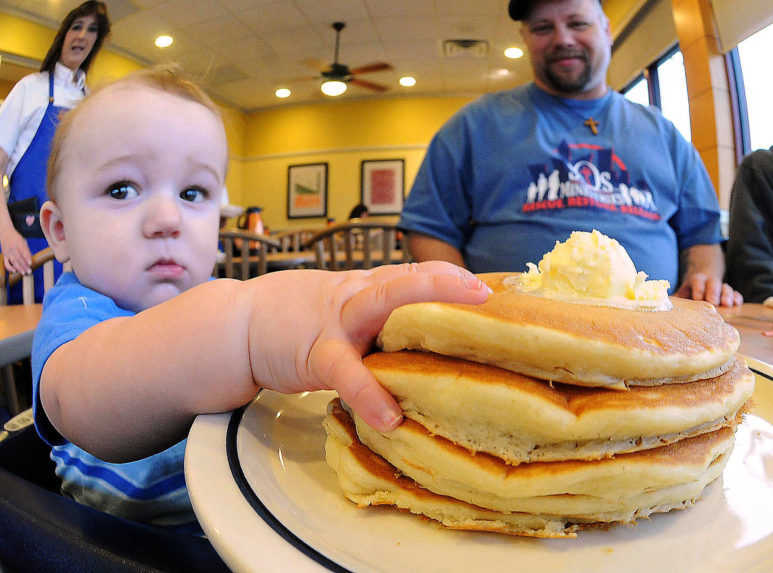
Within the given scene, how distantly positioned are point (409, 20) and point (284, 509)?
675 cm

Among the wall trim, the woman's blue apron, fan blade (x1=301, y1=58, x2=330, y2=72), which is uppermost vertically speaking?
fan blade (x1=301, y1=58, x2=330, y2=72)

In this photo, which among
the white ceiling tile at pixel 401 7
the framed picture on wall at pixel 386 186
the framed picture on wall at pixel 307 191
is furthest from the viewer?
the framed picture on wall at pixel 307 191

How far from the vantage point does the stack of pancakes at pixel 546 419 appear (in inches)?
11.8

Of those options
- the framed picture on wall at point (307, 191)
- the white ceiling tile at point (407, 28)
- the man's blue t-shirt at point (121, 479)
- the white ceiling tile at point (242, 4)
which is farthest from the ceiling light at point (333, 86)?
the man's blue t-shirt at point (121, 479)

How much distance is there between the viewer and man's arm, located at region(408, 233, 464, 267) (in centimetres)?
165

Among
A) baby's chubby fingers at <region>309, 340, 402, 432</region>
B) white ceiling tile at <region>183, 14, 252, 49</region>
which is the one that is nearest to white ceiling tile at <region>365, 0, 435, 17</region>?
white ceiling tile at <region>183, 14, 252, 49</region>

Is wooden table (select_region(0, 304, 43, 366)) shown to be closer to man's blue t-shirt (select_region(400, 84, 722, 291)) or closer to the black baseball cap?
man's blue t-shirt (select_region(400, 84, 722, 291))

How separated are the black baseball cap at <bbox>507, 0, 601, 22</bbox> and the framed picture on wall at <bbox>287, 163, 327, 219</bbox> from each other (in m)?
Result: 7.58

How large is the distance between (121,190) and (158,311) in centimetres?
27

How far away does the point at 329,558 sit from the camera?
246 mm

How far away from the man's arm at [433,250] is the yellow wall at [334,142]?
23.9 feet

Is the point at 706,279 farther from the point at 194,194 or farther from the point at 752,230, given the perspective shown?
the point at 194,194

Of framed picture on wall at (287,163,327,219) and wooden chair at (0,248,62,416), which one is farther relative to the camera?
framed picture on wall at (287,163,327,219)

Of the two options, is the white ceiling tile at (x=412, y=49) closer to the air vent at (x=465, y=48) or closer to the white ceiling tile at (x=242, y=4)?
the air vent at (x=465, y=48)
